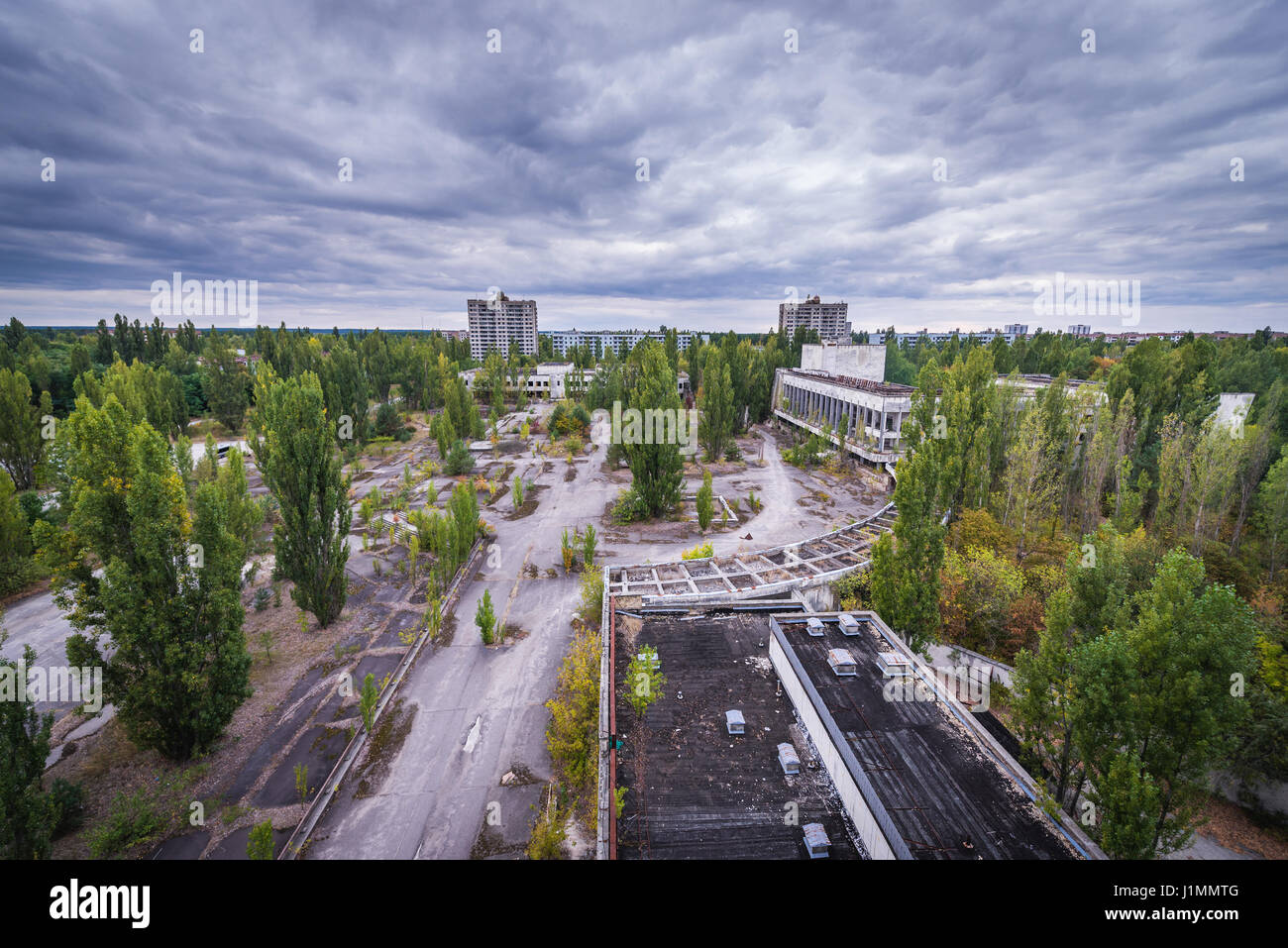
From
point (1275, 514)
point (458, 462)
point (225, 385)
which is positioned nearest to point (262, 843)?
point (458, 462)

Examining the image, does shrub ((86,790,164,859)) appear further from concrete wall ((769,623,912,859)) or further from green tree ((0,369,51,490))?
green tree ((0,369,51,490))

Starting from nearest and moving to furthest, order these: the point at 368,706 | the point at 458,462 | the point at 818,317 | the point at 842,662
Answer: the point at 842,662
the point at 368,706
the point at 458,462
the point at 818,317

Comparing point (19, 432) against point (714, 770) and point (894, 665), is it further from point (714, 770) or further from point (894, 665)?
point (894, 665)

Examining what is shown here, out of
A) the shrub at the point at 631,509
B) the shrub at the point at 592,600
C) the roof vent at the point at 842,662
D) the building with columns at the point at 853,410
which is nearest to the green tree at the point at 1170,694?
the roof vent at the point at 842,662

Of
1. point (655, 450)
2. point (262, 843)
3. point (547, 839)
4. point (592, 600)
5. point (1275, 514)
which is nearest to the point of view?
point (262, 843)

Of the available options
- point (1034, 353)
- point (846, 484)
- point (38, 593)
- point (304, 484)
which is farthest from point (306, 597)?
point (1034, 353)

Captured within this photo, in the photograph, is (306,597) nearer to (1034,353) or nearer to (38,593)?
(38,593)

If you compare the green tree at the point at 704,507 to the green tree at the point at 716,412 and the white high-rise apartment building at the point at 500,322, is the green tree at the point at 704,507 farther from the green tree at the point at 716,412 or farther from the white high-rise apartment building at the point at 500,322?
the white high-rise apartment building at the point at 500,322
